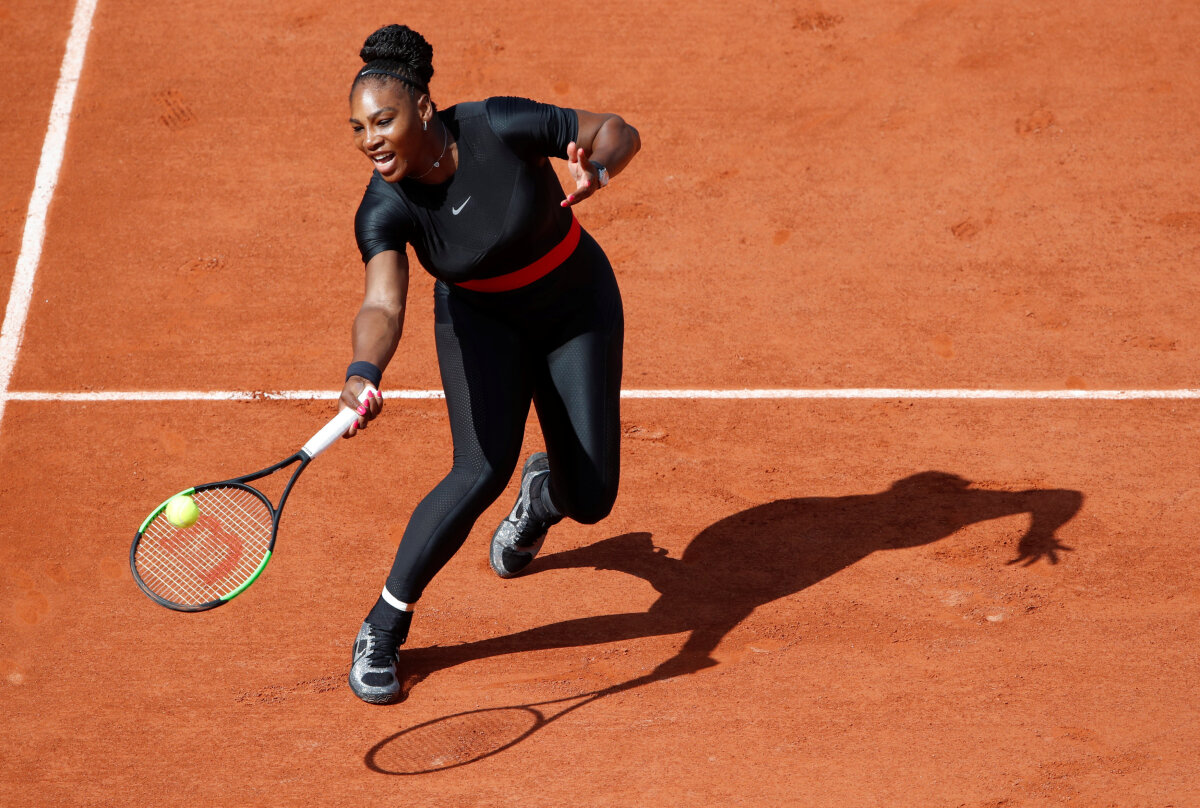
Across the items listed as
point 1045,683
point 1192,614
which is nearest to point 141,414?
point 1045,683

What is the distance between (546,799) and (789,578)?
5.31 feet

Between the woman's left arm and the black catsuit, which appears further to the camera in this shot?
the black catsuit

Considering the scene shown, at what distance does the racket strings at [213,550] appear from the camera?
4.29m

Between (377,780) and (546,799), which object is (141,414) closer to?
(377,780)

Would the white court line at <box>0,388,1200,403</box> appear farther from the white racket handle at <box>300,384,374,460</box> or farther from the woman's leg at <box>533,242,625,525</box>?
the white racket handle at <box>300,384,374,460</box>

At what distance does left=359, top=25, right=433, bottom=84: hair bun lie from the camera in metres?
4.14

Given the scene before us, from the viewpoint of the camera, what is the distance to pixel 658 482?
19.5ft

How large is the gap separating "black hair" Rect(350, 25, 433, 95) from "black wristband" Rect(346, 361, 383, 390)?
0.95 metres

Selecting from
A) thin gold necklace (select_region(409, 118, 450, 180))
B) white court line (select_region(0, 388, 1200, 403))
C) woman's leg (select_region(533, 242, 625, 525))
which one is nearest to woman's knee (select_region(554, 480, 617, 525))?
woman's leg (select_region(533, 242, 625, 525))

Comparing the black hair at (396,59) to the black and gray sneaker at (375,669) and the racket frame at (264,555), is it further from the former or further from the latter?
the black and gray sneaker at (375,669)

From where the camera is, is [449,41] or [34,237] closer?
[34,237]

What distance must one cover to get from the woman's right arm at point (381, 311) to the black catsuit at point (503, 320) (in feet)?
0.21

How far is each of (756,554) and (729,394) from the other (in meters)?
1.18

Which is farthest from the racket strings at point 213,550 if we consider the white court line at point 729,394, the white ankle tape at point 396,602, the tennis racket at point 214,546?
the white court line at point 729,394
